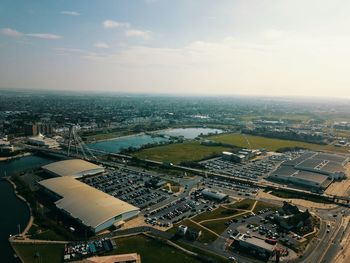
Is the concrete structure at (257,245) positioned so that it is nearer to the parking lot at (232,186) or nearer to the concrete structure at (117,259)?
the concrete structure at (117,259)

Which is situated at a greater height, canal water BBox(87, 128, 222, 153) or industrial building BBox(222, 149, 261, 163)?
industrial building BBox(222, 149, 261, 163)

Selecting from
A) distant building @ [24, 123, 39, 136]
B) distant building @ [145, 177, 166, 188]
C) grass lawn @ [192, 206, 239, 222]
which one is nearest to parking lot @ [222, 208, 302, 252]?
grass lawn @ [192, 206, 239, 222]

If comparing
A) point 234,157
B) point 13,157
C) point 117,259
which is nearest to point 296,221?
point 117,259

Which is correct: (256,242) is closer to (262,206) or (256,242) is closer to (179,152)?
(262,206)

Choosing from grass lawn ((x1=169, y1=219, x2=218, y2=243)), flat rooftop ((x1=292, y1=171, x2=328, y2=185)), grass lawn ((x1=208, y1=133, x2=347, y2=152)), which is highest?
flat rooftop ((x1=292, y1=171, x2=328, y2=185))

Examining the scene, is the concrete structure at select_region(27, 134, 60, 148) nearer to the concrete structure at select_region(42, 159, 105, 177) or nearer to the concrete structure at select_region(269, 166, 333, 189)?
the concrete structure at select_region(42, 159, 105, 177)

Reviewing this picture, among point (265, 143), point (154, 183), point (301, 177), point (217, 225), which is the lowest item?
point (217, 225)

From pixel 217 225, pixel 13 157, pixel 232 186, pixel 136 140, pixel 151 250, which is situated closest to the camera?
pixel 151 250
